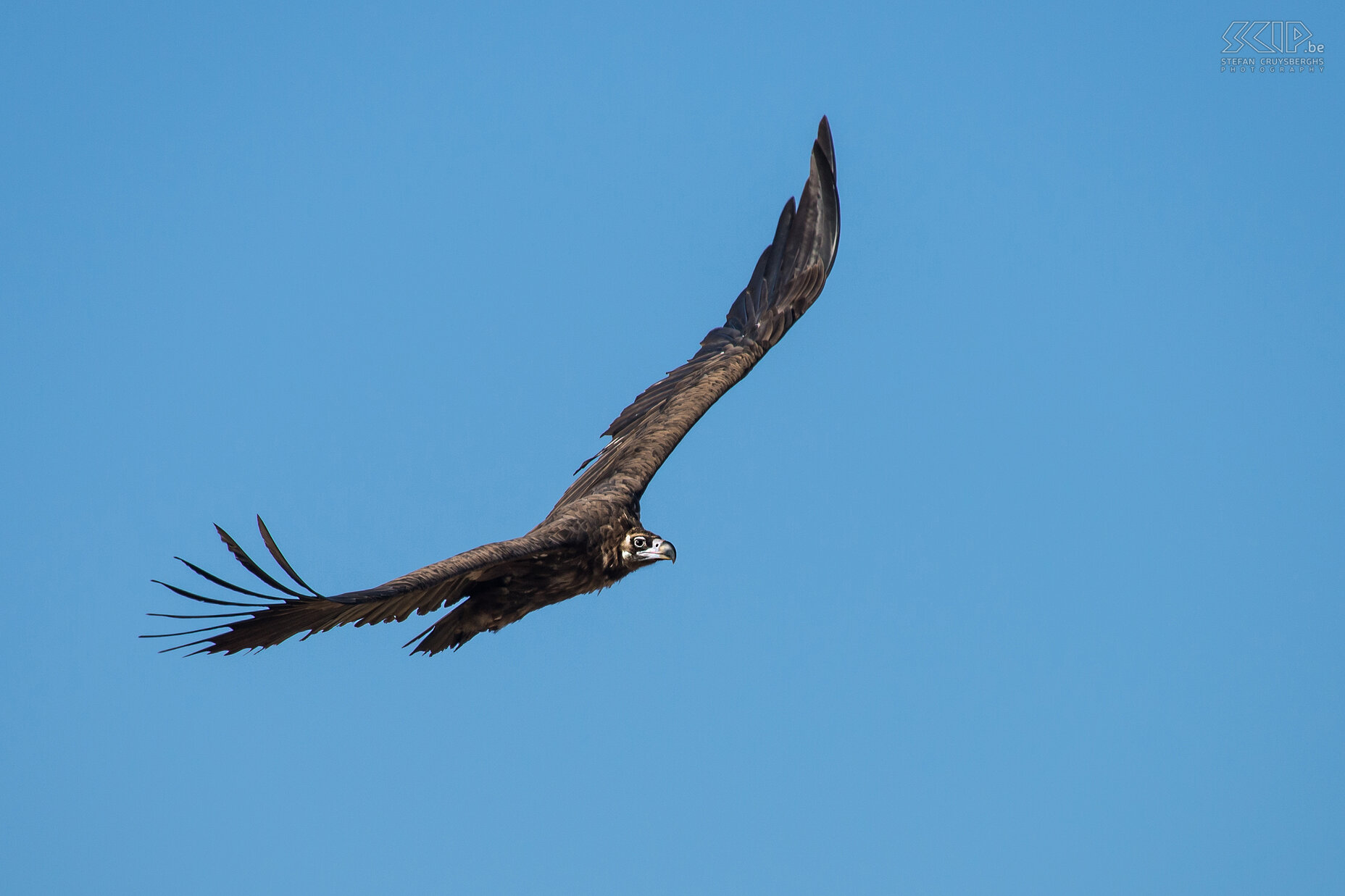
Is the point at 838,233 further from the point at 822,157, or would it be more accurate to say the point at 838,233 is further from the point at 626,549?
the point at 626,549

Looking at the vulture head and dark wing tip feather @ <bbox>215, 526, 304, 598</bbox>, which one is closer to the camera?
dark wing tip feather @ <bbox>215, 526, 304, 598</bbox>

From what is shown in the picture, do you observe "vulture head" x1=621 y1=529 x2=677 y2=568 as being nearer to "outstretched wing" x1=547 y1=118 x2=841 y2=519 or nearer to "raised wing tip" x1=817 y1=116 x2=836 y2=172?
"outstretched wing" x1=547 y1=118 x2=841 y2=519

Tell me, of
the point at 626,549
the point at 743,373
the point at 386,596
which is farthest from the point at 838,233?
the point at 386,596

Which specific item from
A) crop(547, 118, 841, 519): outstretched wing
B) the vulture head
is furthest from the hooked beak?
crop(547, 118, 841, 519): outstretched wing

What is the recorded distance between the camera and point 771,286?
20031 millimetres

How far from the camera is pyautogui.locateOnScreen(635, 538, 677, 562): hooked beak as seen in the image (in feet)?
49.2

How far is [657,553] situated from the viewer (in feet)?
49.3

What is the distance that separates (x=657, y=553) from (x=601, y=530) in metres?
0.67

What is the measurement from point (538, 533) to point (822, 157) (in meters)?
7.60

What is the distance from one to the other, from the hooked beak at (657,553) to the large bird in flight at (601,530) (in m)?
0.01

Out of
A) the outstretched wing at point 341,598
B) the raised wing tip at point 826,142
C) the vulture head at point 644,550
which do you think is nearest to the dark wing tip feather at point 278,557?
the outstretched wing at point 341,598

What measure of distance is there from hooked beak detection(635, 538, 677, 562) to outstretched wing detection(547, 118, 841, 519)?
1893 mm

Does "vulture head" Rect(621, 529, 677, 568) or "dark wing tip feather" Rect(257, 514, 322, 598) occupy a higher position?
"vulture head" Rect(621, 529, 677, 568)

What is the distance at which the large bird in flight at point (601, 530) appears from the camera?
11312 mm
